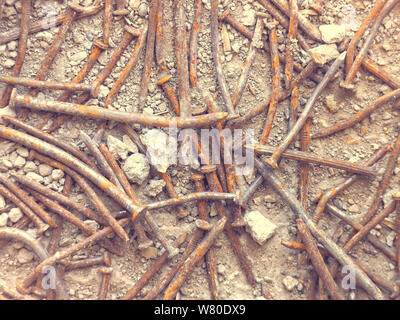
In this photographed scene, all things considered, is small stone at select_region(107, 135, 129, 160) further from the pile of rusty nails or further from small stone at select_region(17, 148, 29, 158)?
small stone at select_region(17, 148, 29, 158)

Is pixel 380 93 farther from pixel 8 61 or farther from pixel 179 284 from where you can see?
pixel 8 61

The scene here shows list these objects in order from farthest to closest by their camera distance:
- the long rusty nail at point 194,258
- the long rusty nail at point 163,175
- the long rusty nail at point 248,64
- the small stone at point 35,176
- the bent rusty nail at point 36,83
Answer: the long rusty nail at point 248,64
the long rusty nail at point 163,175
the bent rusty nail at point 36,83
the small stone at point 35,176
the long rusty nail at point 194,258

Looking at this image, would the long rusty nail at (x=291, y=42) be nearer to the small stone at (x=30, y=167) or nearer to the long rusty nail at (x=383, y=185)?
the long rusty nail at (x=383, y=185)

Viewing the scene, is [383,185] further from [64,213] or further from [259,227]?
[64,213]

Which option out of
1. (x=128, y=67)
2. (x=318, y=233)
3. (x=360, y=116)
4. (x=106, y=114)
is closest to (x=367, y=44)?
(x=360, y=116)

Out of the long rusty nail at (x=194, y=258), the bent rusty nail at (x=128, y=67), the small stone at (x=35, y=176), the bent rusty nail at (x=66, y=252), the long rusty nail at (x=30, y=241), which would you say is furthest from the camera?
the bent rusty nail at (x=128, y=67)

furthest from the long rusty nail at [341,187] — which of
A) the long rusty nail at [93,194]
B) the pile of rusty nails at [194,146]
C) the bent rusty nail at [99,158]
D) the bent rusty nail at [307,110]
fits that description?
the bent rusty nail at [99,158]
